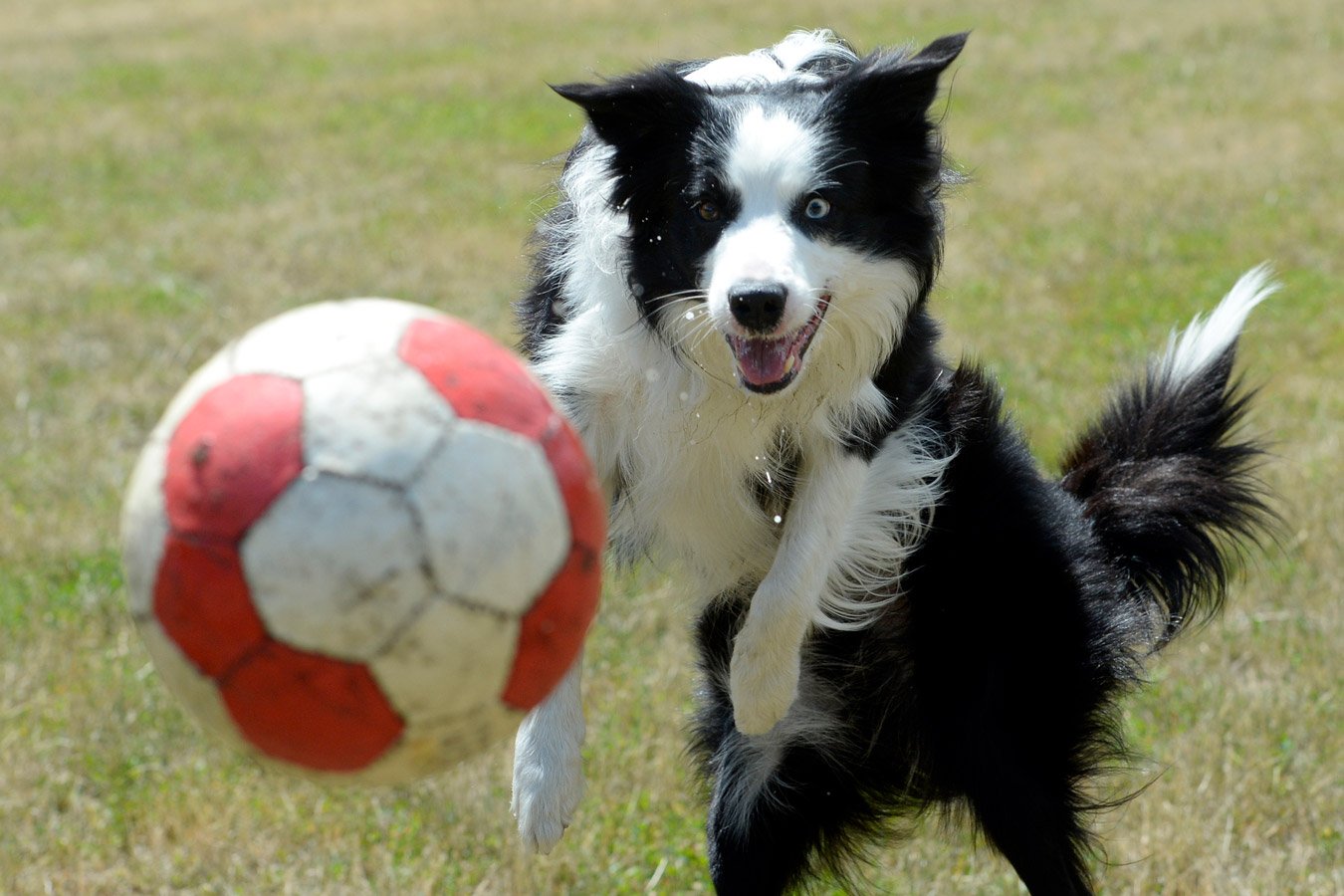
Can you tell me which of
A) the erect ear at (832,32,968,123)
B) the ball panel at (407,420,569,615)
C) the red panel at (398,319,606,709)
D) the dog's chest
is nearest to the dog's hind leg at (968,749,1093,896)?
the dog's chest

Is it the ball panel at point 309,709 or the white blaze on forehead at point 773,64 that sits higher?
the white blaze on forehead at point 773,64

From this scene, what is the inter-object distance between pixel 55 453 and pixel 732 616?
3558mm

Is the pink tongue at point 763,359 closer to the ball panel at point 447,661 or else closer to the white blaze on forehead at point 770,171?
the white blaze on forehead at point 770,171

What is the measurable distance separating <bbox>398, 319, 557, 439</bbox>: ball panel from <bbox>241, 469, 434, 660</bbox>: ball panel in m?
0.20

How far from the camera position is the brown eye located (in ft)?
10.6

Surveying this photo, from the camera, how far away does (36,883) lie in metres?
3.63

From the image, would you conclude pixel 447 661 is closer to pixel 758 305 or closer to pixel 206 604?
pixel 206 604

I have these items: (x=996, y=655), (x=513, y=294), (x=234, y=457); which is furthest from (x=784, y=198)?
(x=513, y=294)

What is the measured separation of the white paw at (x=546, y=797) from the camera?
10.6ft

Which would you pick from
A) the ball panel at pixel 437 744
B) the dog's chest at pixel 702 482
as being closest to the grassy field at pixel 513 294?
the dog's chest at pixel 702 482

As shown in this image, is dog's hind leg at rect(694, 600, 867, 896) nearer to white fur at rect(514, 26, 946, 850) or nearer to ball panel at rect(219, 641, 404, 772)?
white fur at rect(514, 26, 946, 850)

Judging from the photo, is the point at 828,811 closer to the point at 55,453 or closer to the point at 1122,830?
the point at 1122,830

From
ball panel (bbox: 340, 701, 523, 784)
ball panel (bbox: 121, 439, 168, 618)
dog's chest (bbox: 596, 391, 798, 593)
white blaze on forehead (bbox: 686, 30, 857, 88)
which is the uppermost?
white blaze on forehead (bbox: 686, 30, 857, 88)

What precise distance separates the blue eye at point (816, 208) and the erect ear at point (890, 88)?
0.71 ft
